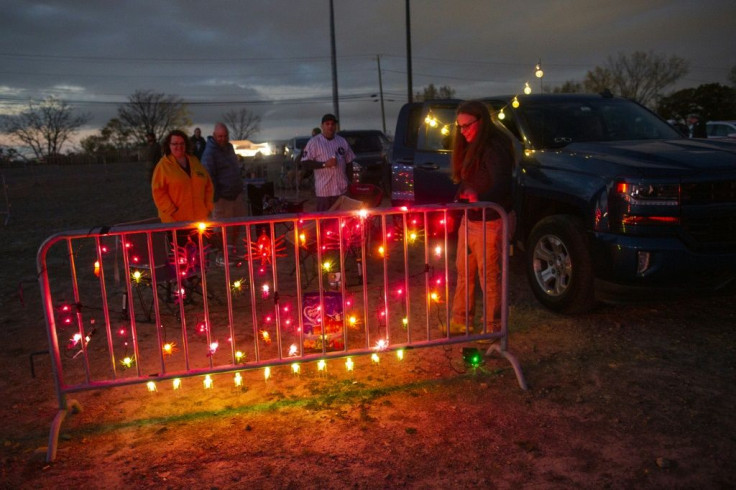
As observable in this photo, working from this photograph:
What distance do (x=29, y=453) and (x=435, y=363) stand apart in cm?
284

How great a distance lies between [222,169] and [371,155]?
27.8ft

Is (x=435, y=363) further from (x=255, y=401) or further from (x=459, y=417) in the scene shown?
(x=255, y=401)

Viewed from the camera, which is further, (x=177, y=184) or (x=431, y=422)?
(x=177, y=184)

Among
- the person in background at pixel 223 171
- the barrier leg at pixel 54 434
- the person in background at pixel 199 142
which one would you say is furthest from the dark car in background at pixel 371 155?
the barrier leg at pixel 54 434

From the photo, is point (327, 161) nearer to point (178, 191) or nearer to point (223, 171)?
point (223, 171)

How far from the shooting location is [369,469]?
3076 mm

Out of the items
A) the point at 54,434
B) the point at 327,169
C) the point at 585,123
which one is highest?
the point at 585,123

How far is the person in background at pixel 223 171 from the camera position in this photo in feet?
25.9

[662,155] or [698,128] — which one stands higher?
[698,128]

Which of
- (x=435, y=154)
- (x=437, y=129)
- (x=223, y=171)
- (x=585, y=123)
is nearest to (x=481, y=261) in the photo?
(x=585, y=123)

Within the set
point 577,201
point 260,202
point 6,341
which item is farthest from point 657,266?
point 260,202

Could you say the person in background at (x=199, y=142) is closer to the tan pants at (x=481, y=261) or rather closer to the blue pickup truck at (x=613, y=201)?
the blue pickup truck at (x=613, y=201)

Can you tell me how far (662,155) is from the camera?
4781mm

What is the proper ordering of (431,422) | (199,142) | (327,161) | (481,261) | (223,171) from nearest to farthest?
1. (431,422)
2. (481,261)
3. (327,161)
4. (223,171)
5. (199,142)
